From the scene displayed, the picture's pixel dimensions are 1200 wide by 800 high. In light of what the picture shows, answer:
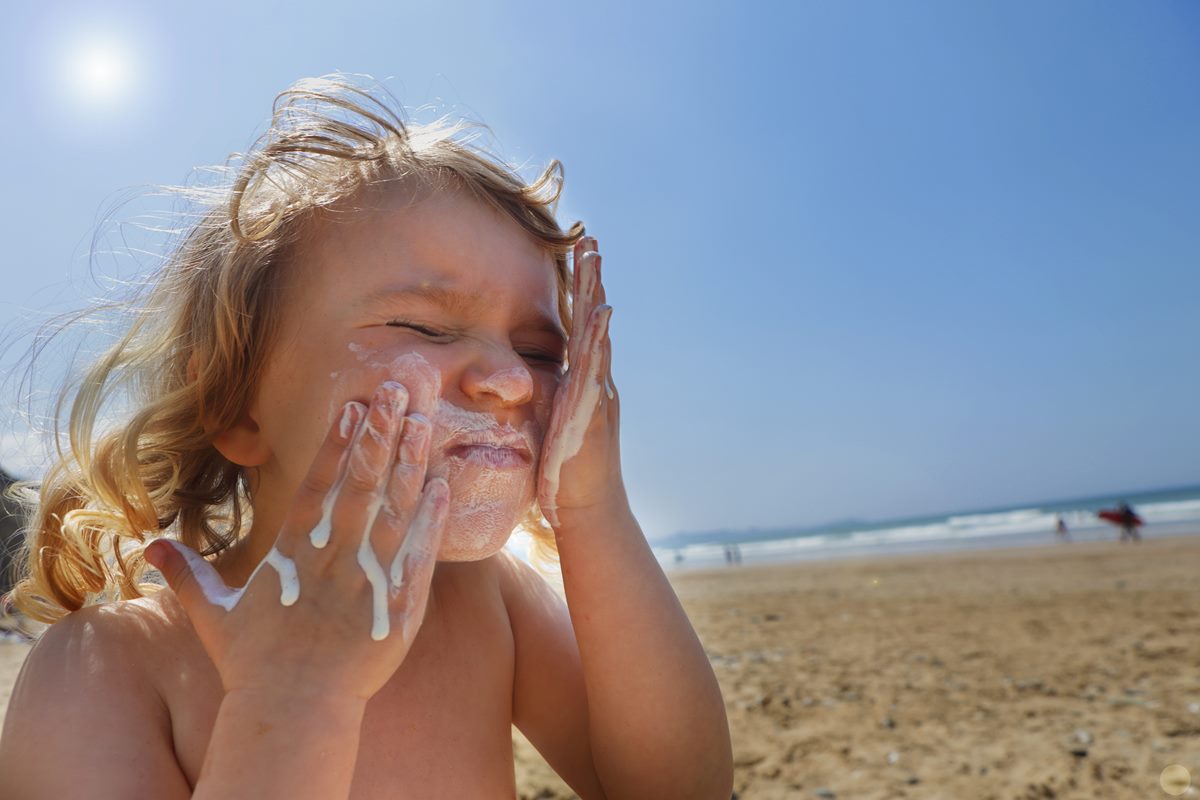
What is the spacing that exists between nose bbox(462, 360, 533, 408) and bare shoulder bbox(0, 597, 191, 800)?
83cm

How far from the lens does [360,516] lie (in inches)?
55.6

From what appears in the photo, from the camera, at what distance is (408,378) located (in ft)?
5.29

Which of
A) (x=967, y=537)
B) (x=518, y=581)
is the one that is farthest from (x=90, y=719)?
(x=967, y=537)

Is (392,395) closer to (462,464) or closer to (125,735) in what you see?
(462,464)

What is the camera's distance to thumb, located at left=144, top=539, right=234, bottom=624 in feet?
4.54

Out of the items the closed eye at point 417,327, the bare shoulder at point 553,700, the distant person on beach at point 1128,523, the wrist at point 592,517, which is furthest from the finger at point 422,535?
the distant person on beach at point 1128,523

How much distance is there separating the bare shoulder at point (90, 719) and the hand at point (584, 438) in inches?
35.5

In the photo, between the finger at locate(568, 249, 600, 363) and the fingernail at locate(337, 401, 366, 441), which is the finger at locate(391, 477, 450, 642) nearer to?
the fingernail at locate(337, 401, 366, 441)

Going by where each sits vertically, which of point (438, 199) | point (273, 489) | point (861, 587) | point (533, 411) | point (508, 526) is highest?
point (438, 199)

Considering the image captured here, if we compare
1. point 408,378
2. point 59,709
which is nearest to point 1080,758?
point 408,378

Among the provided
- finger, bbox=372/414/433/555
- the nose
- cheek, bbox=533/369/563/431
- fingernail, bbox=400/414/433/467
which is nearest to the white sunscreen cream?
finger, bbox=372/414/433/555

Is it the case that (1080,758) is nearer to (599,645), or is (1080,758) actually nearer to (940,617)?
(599,645)

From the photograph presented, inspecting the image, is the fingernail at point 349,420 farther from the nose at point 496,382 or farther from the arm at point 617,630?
the arm at point 617,630

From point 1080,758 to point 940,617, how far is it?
7732 millimetres
